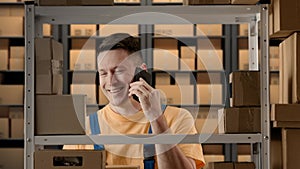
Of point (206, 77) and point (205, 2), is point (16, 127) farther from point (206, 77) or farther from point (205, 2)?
point (205, 2)

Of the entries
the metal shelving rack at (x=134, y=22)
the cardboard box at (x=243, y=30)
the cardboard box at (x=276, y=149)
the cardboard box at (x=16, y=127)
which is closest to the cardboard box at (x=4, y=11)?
the cardboard box at (x=16, y=127)

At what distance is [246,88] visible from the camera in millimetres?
2295

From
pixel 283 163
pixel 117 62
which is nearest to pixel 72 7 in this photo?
pixel 117 62

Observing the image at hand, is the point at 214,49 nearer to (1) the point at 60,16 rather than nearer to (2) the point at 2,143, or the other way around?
(2) the point at 2,143

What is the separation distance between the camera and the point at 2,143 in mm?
5332

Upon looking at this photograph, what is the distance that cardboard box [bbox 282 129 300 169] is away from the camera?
2.31 meters

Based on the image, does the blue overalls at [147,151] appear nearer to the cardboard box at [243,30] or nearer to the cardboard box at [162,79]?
the cardboard box at [162,79]

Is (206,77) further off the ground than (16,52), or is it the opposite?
(16,52)

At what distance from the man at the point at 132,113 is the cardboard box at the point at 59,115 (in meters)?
0.16

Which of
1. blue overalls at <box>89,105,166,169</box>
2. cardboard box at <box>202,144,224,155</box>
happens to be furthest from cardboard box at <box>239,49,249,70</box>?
blue overalls at <box>89,105,166,169</box>

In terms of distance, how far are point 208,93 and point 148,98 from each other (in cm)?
290

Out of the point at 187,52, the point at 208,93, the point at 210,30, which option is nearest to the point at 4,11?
the point at 187,52

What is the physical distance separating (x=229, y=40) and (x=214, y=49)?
15 centimetres

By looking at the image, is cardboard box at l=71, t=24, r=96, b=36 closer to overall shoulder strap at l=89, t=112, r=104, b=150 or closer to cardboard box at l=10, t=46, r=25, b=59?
cardboard box at l=10, t=46, r=25, b=59
